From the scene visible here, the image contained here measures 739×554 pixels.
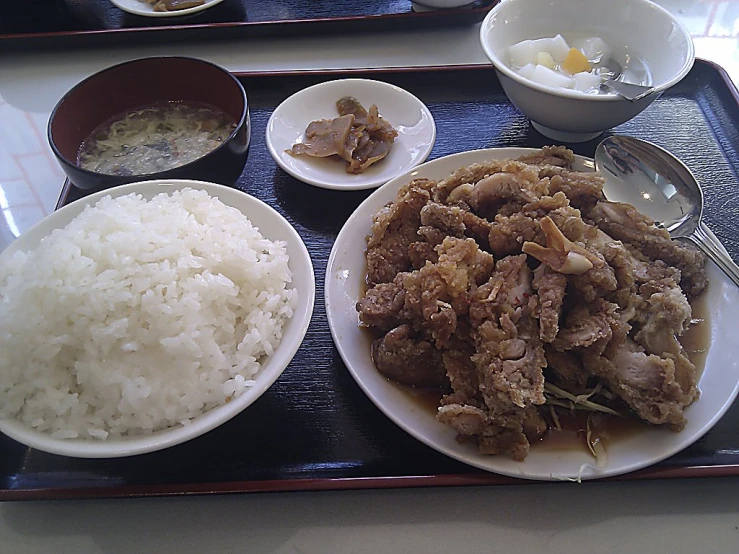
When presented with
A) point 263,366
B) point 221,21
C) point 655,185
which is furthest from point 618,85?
point 221,21

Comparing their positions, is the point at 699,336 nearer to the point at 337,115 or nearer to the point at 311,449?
the point at 311,449

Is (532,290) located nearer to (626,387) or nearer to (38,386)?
(626,387)

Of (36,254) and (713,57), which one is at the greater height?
(713,57)

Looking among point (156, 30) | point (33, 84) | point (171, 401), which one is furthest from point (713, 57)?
point (33, 84)

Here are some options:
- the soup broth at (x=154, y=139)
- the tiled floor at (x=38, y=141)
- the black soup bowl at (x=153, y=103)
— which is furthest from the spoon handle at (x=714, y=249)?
the soup broth at (x=154, y=139)

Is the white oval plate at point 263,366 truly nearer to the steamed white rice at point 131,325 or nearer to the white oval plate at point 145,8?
the steamed white rice at point 131,325

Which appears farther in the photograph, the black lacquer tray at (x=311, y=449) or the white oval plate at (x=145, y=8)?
the white oval plate at (x=145, y=8)
